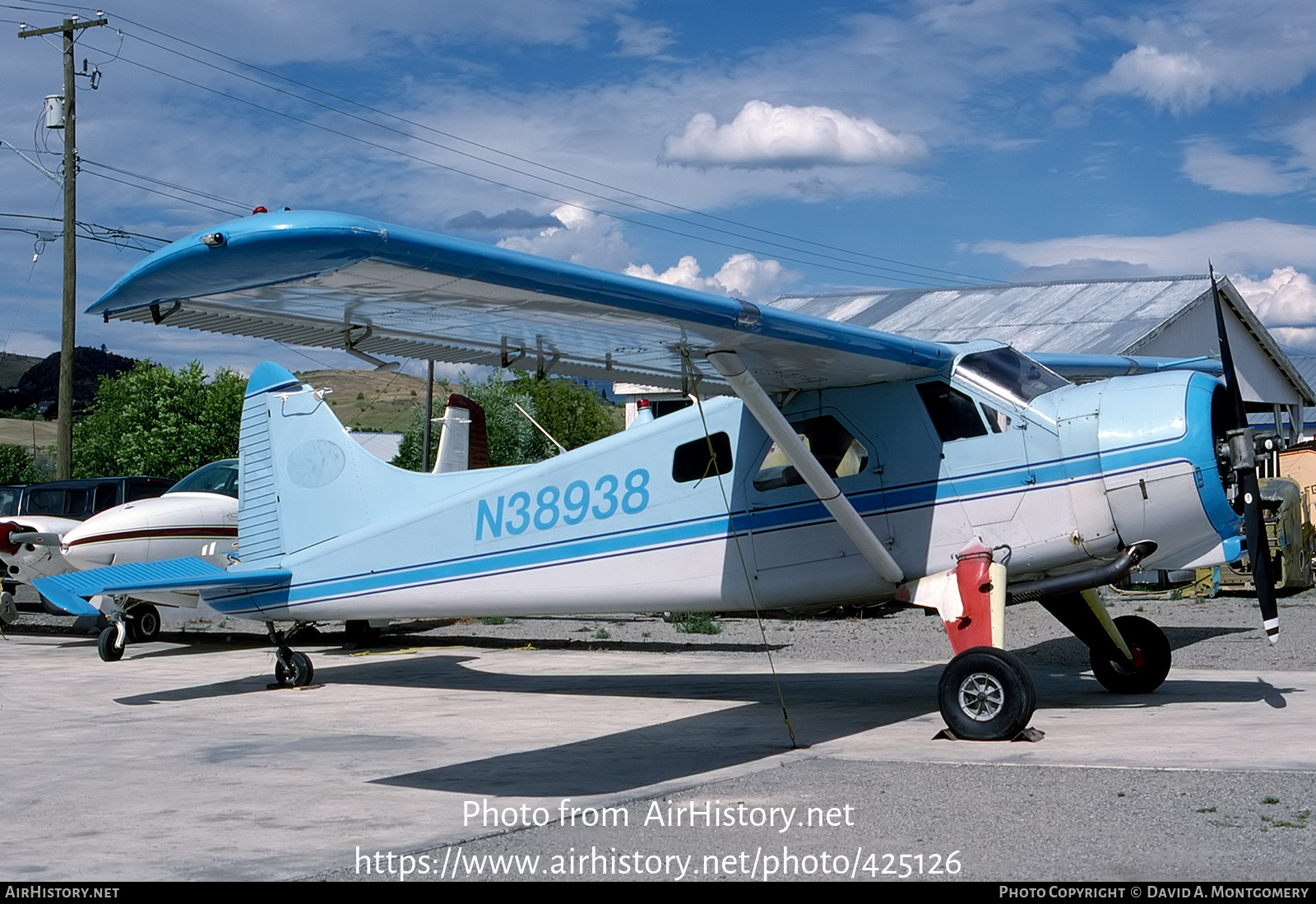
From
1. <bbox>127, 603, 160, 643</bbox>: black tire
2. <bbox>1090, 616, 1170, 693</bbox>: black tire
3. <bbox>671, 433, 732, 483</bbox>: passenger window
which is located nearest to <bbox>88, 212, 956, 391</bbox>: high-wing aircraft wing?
<bbox>671, 433, 732, 483</bbox>: passenger window

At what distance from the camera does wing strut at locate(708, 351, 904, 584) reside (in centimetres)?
803

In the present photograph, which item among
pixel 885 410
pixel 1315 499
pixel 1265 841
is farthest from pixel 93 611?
pixel 1315 499

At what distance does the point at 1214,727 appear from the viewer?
8.20m

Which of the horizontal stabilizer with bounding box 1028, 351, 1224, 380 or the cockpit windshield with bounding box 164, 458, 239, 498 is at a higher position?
the horizontal stabilizer with bounding box 1028, 351, 1224, 380

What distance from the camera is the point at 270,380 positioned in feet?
40.9

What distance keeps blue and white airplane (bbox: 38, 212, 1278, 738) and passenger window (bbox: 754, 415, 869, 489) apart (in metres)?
0.02

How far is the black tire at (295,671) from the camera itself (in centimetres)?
1166

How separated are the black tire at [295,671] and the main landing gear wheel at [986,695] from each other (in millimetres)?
6344

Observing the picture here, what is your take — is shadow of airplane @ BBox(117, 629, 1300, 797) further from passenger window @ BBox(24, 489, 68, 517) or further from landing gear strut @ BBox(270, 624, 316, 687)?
passenger window @ BBox(24, 489, 68, 517)

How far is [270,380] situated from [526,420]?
1640 inches

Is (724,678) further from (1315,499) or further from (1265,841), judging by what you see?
(1315,499)

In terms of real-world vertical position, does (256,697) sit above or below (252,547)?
below

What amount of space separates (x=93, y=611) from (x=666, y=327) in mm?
9917

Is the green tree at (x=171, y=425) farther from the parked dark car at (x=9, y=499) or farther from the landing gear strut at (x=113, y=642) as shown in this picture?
the landing gear strut at (x=113, y=642)
